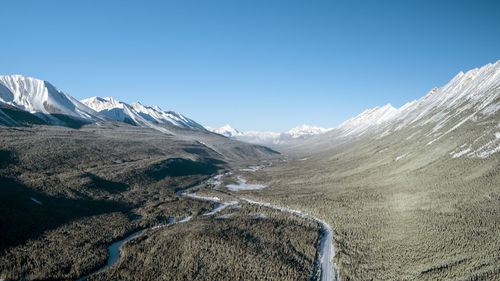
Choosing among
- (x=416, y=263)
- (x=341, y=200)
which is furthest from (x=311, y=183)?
(x=416, y=263)

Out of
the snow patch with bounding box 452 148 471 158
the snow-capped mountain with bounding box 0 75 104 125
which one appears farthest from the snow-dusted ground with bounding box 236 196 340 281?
the snow-capped mountain with bounding box 0 75 104 125

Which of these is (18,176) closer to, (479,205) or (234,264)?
(234,264)

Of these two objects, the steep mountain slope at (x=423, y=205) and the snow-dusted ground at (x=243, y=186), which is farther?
the snow-dusted ground at (x=243, y=186)

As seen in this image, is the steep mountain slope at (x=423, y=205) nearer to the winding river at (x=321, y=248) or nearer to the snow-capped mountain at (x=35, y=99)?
the winding river at (x=321, y=248)

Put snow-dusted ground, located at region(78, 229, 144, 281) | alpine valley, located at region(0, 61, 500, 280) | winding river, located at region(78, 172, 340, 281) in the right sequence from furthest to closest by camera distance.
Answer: snow-dusted ground, located at region(78, 229, 144, 281) < winding river, located at region(78, 172, 340, 281) < alpine valley, located at region(0, 61, 500, 280)

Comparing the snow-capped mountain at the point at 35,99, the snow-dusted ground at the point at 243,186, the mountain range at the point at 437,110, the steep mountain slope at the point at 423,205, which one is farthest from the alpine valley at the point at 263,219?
the snow-capped mountain at the point at 35,99

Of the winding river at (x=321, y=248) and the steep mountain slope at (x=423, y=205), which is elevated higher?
the steep mountain slope at (x=423, y=205)

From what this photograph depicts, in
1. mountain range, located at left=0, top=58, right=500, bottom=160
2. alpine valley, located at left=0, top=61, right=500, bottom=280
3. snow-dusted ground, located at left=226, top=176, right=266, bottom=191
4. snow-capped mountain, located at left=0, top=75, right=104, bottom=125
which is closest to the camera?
alpine valley, located at left=0, top=61, right=500, bottom=280

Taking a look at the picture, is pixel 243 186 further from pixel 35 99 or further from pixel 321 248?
pixel 35 99

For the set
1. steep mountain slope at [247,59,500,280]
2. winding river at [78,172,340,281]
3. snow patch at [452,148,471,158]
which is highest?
snow patch at [452,148,471,158]

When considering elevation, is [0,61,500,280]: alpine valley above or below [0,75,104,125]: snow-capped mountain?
below

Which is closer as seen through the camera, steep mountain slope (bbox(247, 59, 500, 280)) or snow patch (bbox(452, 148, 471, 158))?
steep mountain slope (bbox(247, 59, 500, 280))

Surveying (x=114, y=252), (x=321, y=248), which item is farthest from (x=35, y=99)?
(x=321, y=248)

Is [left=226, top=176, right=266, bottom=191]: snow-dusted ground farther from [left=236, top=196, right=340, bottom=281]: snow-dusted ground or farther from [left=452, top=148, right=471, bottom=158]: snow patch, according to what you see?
[left=452, top=148, right=471, bottom=158]: snow patch
